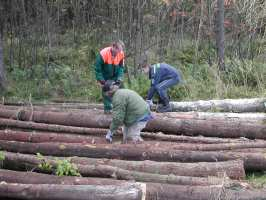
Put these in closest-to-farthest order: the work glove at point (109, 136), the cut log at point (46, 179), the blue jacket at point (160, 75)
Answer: the cut log at point (46, 179), the work glove at point (109, 136), the blue jacket at point (160, 75)

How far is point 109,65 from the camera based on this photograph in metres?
10.9

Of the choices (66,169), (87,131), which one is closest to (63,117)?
(87,131)

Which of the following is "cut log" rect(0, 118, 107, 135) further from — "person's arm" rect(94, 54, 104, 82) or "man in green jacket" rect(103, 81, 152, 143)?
"person's arm" rect(94, 54, 104, 82)

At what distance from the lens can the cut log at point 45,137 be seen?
32.0 feet

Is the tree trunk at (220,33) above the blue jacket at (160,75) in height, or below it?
above

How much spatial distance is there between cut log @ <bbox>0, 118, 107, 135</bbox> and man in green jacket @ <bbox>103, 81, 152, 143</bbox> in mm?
683

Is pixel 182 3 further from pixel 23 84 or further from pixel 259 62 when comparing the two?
pixel 23 84

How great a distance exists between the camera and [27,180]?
7.74 metres

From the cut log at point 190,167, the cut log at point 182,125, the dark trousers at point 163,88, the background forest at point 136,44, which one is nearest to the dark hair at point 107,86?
the cut log at point 182,125

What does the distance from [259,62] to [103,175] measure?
968cm

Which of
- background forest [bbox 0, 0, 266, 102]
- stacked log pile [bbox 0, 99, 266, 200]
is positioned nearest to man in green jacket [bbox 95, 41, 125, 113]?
stacked log pile [bbox 0, 99, 266, 200]

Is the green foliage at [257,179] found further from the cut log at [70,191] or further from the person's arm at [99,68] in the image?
the person's arm at [99,68]

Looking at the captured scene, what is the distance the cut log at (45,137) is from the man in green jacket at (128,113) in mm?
416

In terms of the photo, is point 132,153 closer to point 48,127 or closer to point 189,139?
point 189,139
